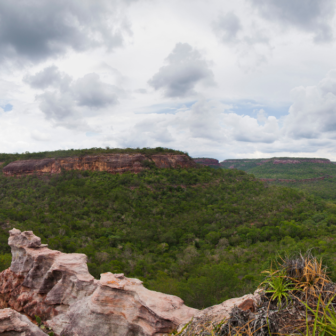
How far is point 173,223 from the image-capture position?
34000 mm

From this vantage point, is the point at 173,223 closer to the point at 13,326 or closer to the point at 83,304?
the point at 83,304

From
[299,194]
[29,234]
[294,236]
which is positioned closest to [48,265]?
[29,234]

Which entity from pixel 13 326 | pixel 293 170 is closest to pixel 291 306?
pixel 13 326

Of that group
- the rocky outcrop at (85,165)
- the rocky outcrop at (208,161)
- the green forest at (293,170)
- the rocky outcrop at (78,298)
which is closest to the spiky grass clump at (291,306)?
the rocky outcrop at (78,298)

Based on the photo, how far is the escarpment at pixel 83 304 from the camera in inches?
270

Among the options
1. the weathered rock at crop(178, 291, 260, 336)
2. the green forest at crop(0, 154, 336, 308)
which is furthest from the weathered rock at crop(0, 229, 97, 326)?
the weathered rock at crop(178, 291, 260, 336)

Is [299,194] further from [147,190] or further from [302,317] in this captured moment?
[302,317]

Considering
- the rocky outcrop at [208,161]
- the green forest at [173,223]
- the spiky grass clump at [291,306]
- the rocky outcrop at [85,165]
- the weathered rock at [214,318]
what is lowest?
the green forest at [173,223]

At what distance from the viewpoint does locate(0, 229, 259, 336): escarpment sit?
687 cm

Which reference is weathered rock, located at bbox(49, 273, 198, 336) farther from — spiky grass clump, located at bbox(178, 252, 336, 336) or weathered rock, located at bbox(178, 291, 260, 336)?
spiky grass clump, located at bbox(178, 252, 336, 336)

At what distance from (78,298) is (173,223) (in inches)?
960

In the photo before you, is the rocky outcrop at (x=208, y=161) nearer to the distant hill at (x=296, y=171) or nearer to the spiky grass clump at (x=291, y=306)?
the distant hill at (x=296, y=171)

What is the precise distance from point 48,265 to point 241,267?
15.6 metres

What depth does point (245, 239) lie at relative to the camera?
93.6ft
